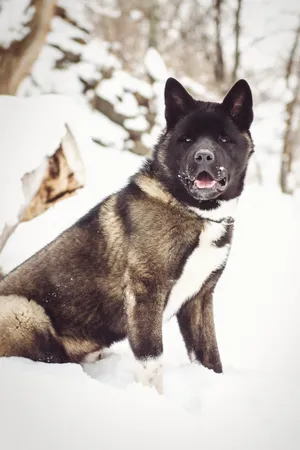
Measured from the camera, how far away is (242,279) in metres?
5.36

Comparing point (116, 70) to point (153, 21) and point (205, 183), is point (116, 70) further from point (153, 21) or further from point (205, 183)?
point (205, 183)

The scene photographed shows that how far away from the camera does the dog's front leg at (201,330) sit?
9.50 ft

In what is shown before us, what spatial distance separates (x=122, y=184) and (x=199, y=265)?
14.6 feet

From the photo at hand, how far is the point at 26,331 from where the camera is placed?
2504 mm

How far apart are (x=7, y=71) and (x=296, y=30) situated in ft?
28.9

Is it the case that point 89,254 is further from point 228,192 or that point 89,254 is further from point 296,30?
point 296,30

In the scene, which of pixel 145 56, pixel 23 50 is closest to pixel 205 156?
pixel 23 50

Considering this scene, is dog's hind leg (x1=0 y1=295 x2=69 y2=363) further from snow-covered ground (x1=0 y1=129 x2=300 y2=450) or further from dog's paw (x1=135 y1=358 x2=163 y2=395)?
dog's paw (x1=135 y1=358 x2=163 y2=395)

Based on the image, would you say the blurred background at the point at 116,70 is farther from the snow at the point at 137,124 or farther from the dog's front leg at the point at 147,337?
the dog's front leg at the point at 147,337

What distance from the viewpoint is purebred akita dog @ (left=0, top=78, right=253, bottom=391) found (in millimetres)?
2500

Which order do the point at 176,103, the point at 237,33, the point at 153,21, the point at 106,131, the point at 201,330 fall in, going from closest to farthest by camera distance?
the point at 176,103 < the point at 201,330 < the point at 106,131 < the point at 153,21 < the point at 237,33

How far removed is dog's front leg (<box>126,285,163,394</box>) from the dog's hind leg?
504mm

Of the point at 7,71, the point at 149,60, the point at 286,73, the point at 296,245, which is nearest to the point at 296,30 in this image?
the point at 286,73

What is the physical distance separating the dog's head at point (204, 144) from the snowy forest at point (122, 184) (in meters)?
0.72
